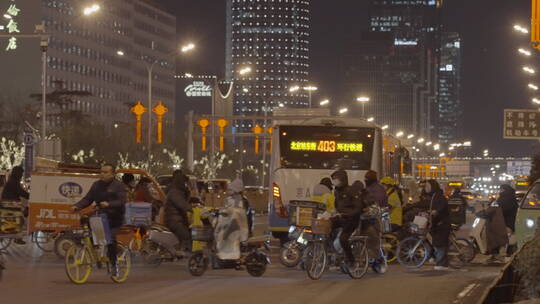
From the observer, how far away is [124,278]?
18.0 m

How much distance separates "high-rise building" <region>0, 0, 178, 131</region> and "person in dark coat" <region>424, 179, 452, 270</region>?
99144 mm

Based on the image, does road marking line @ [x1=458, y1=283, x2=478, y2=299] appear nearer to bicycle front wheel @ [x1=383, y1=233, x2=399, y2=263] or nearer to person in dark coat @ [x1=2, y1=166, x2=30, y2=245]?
bicycle front wheel @ [x1=383, y1=233, x2=399, y2=263]

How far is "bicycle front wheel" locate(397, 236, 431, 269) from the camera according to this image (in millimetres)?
22469

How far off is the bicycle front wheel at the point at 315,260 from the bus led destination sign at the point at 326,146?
10.0 m

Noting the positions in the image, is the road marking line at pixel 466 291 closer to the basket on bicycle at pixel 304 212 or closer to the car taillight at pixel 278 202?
the basket on bicycle at pixel 304 212

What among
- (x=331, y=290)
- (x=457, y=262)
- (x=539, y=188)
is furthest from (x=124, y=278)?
(x=539, y=188)

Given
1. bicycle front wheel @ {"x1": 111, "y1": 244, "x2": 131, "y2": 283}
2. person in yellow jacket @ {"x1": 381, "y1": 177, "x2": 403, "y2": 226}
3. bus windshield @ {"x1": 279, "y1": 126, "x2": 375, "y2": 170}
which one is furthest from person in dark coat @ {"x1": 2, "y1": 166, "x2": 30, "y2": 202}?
bicycle front wheel @ {"x1": 111, "y1": 244, "x2": 131, "y2": 283}

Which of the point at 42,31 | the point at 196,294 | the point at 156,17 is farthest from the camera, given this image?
the point at 156,17

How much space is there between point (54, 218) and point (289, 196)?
6570 mm

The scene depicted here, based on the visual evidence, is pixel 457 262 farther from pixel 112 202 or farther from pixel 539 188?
pixel 112 202

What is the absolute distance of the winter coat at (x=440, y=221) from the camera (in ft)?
73.0

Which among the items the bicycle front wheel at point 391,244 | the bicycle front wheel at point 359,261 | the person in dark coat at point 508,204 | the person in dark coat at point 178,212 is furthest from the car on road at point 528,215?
the person in dark coat at point 178,212

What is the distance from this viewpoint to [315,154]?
1149 inches

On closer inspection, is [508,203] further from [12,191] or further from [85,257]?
[85,257]
